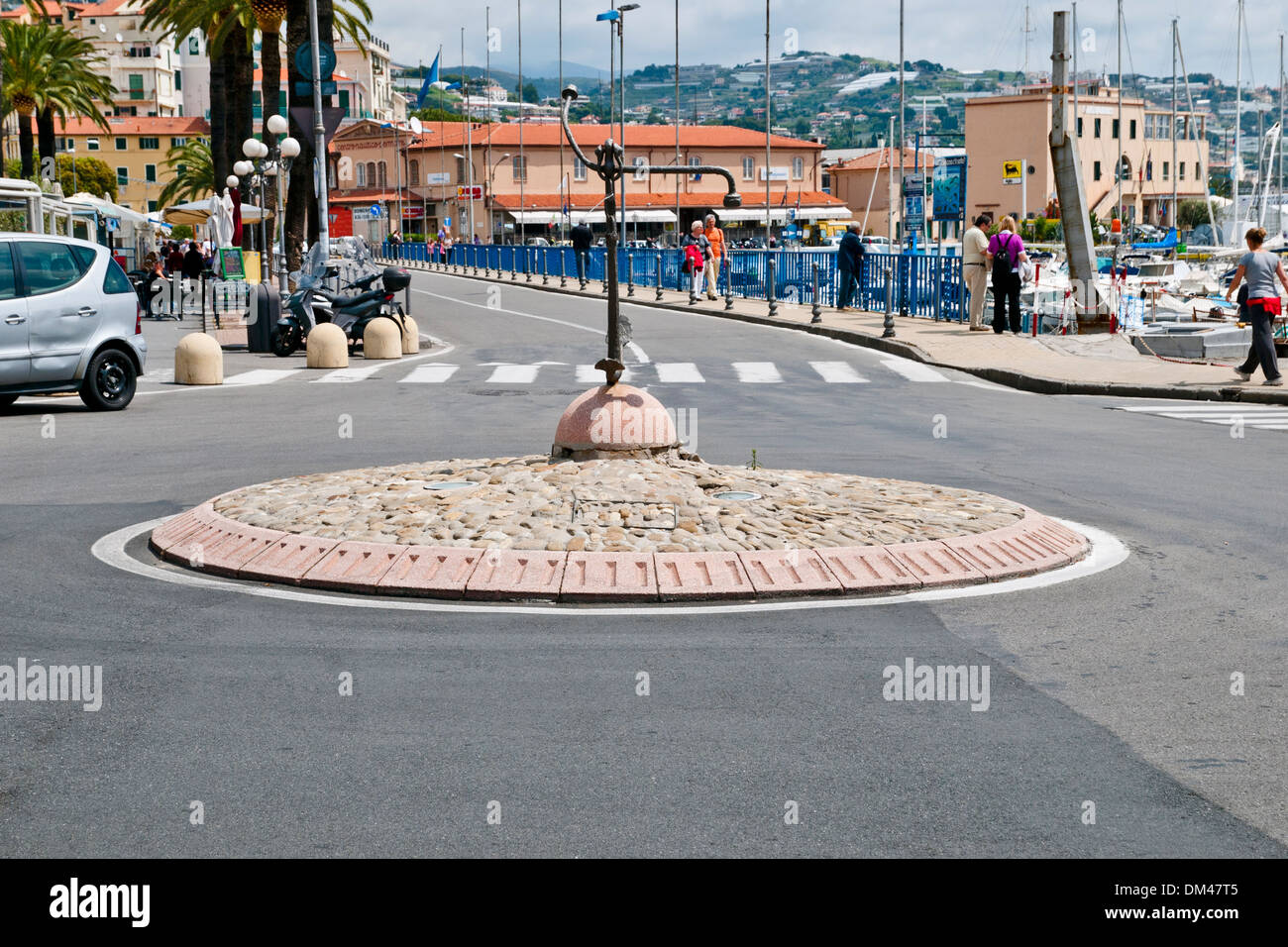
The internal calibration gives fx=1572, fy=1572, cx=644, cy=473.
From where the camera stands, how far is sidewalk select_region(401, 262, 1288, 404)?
66.4 feet

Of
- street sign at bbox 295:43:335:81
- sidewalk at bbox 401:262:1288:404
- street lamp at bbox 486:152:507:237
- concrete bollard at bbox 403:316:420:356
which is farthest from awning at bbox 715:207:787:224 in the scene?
concrete bollard at bbox 403:316:420:356

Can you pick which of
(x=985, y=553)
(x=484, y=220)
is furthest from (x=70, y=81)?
(x=985, y=553)

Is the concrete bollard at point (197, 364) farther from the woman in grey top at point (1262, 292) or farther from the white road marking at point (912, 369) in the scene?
the woman in grey top at point (1262, 292)

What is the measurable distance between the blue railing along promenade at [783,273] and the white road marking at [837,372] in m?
6.79

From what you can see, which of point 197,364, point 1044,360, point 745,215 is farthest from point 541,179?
point 197,364

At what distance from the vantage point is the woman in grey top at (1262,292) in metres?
19.1

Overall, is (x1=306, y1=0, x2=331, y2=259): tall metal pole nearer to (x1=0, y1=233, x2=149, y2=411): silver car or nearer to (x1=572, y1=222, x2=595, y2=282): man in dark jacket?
(x1=0, y1=233, x2=149, y2=411): silver car

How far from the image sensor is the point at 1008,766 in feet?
17.3

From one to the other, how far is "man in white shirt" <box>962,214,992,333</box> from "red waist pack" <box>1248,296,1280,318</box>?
331 inches

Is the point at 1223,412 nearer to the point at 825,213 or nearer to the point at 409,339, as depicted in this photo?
the point at 409,339

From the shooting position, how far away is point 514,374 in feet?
74.2

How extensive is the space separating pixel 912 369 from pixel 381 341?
8686mm

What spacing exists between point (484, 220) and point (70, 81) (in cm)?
5445

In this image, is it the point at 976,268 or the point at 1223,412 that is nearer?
the point at 1223,412
